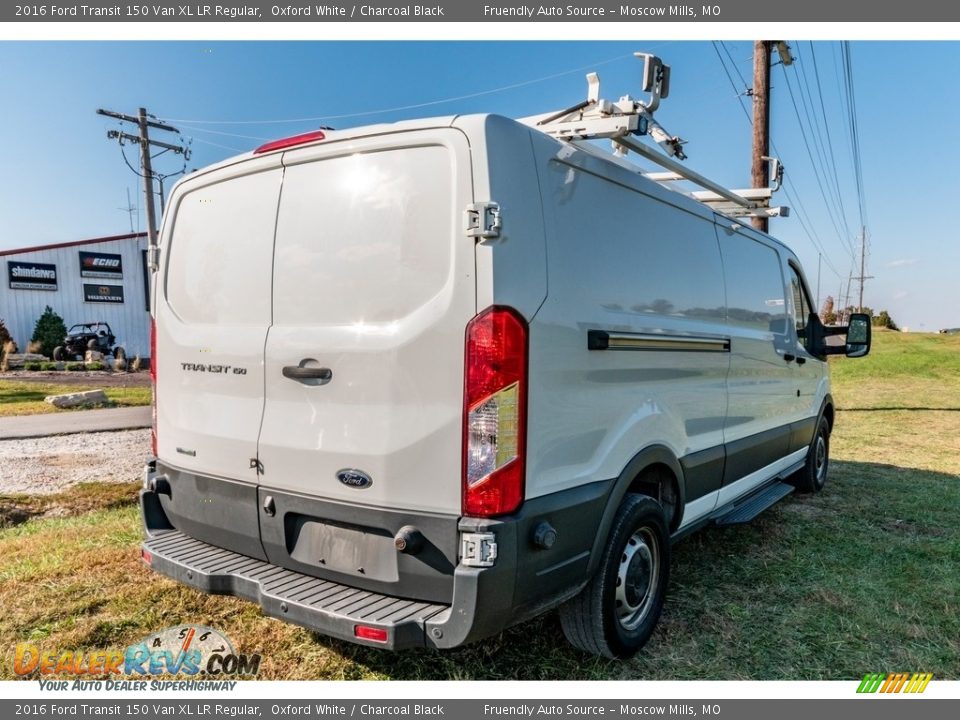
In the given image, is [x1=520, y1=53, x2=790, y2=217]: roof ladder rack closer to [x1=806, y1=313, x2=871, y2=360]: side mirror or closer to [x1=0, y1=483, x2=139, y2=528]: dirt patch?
[x1=806, y1=313, x2=871, y2=360]: side mirror

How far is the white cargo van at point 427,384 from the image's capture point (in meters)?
2.27

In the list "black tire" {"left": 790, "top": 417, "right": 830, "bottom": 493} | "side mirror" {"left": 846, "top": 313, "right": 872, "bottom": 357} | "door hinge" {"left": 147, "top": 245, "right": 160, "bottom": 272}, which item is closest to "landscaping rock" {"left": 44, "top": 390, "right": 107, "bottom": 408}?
"door hinge" {"left": 147, "top": 245, "right": 160, "bottom": 272}

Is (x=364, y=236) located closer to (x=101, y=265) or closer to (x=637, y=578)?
(x=637, y=578)

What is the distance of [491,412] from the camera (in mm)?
2252

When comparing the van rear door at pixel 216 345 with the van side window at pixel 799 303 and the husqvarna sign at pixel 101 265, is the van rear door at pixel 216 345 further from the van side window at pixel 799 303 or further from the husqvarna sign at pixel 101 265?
the husqvarna sign at pixel 101 265

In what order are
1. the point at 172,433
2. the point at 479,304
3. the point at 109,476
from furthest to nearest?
1. the point at 109,476
2. the point at 172,433
3. the point at 479,304

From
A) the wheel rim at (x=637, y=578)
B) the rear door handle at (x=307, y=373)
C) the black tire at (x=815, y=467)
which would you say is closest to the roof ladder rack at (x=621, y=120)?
the rear door handle at (x=307, y=373)

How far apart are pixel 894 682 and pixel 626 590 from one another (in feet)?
4.24

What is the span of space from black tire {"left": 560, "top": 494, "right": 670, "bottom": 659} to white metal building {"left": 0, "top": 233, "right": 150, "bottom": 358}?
2905 cm

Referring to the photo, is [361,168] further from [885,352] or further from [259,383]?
[885,352]

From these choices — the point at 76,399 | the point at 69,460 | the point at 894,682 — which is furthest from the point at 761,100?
the point at 76,399


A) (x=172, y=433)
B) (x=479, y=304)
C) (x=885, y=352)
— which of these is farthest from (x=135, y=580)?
(x=885, y=352)

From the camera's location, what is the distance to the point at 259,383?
2783 millimetres

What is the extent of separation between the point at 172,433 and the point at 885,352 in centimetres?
2985
